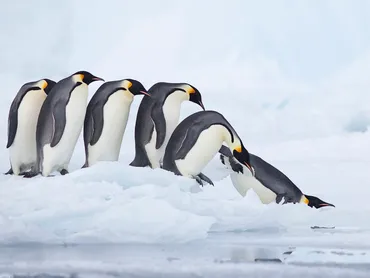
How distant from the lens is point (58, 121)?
346 cm

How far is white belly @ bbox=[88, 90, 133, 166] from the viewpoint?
352 cm

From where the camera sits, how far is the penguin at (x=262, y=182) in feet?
11.2

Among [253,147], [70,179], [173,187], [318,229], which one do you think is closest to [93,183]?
[70,179]

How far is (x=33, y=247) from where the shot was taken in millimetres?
2531

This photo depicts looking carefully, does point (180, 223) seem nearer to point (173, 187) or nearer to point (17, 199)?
point (173, 187)

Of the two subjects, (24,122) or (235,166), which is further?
(24,122)

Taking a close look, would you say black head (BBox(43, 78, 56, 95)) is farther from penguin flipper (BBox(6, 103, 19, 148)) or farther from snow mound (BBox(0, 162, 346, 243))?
snow mound (BBox(0, 162, 346, 243))

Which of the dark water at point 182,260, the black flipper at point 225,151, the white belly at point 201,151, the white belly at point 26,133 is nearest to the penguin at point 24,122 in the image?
the white belly at point 26,133

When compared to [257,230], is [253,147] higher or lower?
higher

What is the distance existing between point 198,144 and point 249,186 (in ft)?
1.05

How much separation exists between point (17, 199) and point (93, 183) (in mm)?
295

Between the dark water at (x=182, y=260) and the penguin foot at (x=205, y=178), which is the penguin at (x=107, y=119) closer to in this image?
the penguin foot at (x=205, y=178)

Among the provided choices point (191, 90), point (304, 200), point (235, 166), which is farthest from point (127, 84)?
point (304, 200)

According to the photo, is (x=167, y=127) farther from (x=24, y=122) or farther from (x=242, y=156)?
(x=24, y=122)
